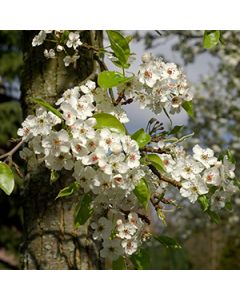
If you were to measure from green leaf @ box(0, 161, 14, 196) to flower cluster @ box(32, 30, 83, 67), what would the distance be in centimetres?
34

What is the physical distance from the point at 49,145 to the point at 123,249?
0.95 ft

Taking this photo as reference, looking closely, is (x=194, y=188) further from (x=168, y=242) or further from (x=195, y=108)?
(x=195, y=108)

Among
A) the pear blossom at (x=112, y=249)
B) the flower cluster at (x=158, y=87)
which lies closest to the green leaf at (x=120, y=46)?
the flower cluster at (x=158, y=87)

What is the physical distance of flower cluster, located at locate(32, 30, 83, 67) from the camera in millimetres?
1273

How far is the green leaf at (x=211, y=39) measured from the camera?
124 cm

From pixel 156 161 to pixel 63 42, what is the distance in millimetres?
407

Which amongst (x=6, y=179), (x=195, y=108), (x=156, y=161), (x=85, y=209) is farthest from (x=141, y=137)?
(x=195, y=108)

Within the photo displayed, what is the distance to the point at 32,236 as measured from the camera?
1293mm

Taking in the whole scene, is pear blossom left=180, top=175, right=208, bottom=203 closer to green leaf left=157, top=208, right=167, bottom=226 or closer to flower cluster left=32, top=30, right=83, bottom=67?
green leaf left=157, top=208, right=167, bottom=226

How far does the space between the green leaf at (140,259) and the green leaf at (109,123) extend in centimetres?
32

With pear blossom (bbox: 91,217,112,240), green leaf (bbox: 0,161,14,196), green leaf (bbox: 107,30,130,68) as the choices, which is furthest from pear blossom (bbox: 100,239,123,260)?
green leaf (bbox: 107,30,130,68)

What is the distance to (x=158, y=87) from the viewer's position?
115cm
